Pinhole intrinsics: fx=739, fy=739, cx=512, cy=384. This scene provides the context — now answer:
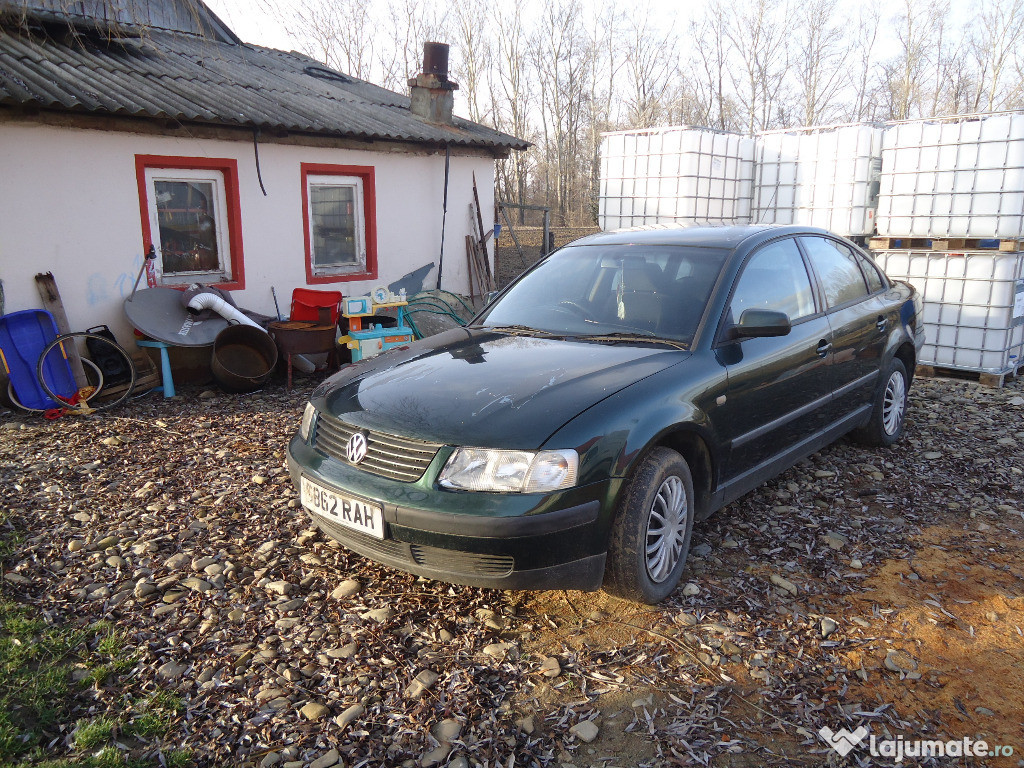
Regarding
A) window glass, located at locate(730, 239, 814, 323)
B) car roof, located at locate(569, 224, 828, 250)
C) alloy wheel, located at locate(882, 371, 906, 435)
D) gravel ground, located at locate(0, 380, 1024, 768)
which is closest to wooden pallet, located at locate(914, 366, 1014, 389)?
alloy wheel, located at locate(882, 371, 906, 435)

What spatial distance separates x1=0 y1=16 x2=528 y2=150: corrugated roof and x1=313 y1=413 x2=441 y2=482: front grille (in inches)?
215

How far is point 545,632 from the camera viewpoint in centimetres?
314

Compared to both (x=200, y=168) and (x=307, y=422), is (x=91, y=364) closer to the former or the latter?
(x=200, y=168)

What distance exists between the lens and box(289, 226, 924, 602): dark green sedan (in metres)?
2.85

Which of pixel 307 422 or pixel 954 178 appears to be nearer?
pixel 307 422

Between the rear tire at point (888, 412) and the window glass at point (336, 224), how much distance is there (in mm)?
6774

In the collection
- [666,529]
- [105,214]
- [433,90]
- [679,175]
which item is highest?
[433,90]

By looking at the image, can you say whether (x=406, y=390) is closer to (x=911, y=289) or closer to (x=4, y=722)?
(x=4, y=722)

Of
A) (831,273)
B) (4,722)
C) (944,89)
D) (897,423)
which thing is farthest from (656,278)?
(944,89)

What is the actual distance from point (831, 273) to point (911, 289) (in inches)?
61.4

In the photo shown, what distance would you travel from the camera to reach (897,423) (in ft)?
18.4

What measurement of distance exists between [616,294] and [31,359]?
556cm

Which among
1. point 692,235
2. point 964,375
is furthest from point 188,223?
point 964,375

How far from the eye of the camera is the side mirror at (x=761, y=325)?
363 cm
